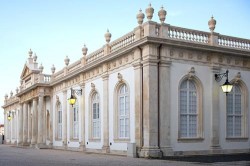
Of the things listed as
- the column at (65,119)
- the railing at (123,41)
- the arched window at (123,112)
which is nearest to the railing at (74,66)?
the column at (65,119)

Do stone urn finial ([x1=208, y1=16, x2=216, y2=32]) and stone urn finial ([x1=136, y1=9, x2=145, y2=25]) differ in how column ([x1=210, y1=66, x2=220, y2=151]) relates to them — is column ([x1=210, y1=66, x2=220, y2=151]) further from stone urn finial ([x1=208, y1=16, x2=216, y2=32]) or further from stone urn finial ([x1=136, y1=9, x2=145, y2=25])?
stone urn finial ([x1=136, y1=9, x2=145, y2=25])

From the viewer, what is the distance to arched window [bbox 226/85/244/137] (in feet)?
79.0

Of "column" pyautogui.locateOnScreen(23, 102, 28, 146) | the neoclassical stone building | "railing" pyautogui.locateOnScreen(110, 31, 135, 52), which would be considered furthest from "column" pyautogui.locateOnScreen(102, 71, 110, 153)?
"column" pyautogui.locateOnScreen(23, 102, 28, 146)

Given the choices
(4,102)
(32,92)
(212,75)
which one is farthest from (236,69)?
(4,102)

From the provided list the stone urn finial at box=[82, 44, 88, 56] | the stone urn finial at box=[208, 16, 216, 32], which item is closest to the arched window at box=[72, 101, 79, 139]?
the stone urn finial at box=[82, 44, 88, 56]

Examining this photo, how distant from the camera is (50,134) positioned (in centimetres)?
3806

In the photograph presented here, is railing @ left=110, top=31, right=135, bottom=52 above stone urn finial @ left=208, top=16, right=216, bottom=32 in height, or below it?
below

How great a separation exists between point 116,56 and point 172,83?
411cm

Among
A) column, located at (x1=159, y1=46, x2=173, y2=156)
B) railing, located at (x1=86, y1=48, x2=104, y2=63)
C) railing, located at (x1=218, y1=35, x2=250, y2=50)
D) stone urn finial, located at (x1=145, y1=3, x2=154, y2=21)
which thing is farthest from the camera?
railing, located at (x1=86, y1=48, x2=104, y2=63)

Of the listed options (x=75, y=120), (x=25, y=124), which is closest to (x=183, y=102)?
(x=75, y=120)

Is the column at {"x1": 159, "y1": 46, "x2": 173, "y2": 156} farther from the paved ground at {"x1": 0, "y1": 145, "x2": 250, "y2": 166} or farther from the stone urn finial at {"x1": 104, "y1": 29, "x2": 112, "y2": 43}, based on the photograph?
the stone urn finial at {"x1": 104, "y1": 29, "x2": 112, "y2": 43}

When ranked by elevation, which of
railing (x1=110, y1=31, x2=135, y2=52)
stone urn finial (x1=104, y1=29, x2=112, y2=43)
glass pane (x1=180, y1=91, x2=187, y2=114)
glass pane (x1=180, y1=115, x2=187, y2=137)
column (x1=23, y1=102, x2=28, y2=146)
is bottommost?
column (x1=23, y1=102, x2=28, y2=146)

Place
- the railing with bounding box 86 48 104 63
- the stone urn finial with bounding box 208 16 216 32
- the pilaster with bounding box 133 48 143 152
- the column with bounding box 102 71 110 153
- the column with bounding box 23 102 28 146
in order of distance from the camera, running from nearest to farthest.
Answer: the pilaster with bounding box 133 48 143 152 → the stone urn finial with bounding box 208 16 216 32 → the column with bounding box 102 71 110 153 → the railing with bounding box 86 48 104 63 → the column with bounding box 23 102 28 146

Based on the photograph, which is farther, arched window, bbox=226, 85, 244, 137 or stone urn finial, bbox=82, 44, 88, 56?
stone urn finial, bbox=82, 44, 88, 56
